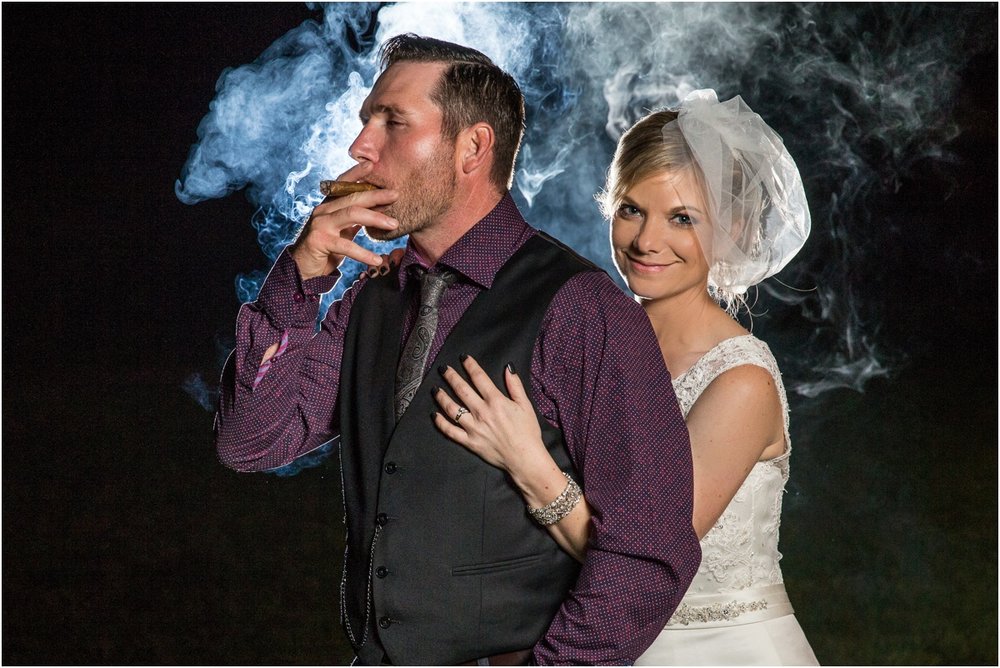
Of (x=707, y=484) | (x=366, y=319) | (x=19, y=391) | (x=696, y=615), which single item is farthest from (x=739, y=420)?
(x=19, y=391)

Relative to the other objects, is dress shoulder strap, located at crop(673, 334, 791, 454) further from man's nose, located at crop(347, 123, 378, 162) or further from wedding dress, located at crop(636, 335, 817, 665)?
man's nose, located at crop(347, 123, 378, 162)

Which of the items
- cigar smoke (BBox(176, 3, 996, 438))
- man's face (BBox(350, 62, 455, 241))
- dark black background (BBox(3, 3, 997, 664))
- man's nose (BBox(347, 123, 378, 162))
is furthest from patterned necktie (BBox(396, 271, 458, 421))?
dark black background (BBox(3, 3, 997, 664))

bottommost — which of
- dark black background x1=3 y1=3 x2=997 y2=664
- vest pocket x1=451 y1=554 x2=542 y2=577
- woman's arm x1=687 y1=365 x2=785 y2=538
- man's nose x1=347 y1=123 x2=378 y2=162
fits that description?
dark black background x1=3 y1=3 x2=997 y2=664

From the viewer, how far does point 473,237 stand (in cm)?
188

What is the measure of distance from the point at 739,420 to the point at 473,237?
0.72 meters

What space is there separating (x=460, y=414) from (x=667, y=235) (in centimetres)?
82

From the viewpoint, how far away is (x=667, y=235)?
237cm

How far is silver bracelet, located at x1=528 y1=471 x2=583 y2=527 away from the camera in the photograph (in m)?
1.72

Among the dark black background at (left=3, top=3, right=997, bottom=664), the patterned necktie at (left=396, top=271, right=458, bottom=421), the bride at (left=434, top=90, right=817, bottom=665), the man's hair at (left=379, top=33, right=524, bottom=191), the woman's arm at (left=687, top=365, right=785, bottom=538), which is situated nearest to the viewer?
the patterned necktie at (left=396, top=271, right=458, bottom=421)

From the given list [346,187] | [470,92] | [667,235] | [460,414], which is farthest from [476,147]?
[667,235]

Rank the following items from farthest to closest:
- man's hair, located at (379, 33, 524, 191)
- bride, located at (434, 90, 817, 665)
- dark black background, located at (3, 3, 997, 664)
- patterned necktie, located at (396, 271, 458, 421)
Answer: dark black background, located at (3, 3, 997, 664) < bride, located at (434, 90, 817, 665) < man's hair, located at (379, 33, 524, 191) < patterned necktie, located at (396, 271, 458, 421)

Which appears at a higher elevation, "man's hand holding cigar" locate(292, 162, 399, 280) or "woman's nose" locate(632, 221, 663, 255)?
"man's hand holding cigar" locate(292, 162, 399, 280)

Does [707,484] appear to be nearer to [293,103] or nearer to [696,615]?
[696,615]

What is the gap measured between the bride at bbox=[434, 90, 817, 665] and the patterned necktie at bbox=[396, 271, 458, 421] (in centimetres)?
63
